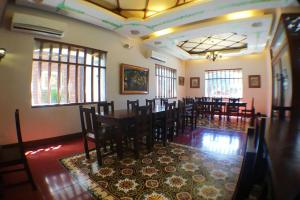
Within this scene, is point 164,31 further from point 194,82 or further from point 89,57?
point 194,82

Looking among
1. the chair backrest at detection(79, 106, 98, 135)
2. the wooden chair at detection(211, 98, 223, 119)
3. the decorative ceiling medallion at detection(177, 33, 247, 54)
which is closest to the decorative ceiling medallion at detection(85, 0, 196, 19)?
the chair backrest at detection(79, 106, 98, 135)

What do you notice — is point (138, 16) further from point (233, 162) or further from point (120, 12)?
point (233, 162)

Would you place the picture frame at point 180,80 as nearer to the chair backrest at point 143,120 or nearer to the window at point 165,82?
the window at point 165,82

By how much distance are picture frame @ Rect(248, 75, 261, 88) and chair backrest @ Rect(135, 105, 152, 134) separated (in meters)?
6.80

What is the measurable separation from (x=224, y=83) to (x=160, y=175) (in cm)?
761

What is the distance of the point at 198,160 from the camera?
284 cm

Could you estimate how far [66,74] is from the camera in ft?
13.3

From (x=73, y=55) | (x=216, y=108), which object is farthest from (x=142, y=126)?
(x=216, y=108)

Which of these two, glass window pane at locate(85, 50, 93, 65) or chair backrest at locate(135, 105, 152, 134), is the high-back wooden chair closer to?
chair backrest at locate(135, 105, 152, 134)

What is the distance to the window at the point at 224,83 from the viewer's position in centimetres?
824

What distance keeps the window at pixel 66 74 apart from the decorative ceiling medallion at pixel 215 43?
3962mm

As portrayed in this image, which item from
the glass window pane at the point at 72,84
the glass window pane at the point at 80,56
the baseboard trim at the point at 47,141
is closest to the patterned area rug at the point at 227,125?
the baseboard trim at the point at 47,141

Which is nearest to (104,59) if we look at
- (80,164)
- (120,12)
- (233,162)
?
(120,12)

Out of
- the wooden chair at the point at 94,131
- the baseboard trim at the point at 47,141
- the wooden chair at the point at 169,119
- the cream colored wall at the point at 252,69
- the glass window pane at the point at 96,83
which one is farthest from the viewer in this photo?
the cream colored wall at the point at 252,69
